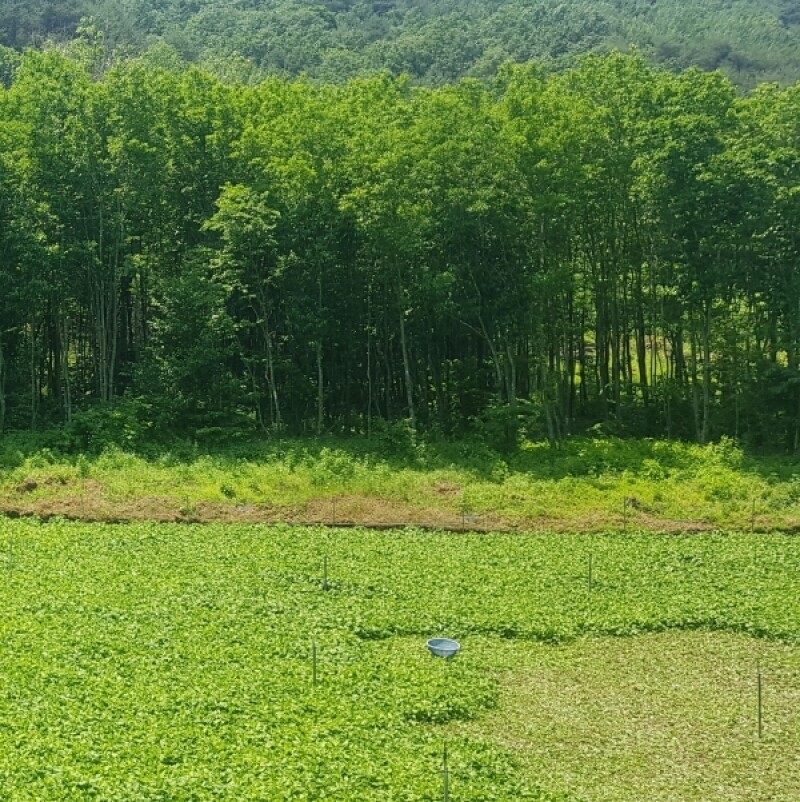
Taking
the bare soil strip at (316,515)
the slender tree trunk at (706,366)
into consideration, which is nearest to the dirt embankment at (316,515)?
the bare soil strip at (316,515)

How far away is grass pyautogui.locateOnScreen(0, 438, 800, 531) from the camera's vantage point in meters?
27.7

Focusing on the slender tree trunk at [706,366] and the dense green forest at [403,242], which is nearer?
the dense green forest at [403,242]

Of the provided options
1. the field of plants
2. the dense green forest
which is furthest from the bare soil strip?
the dense green forest

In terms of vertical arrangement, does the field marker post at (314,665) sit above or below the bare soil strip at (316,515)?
below

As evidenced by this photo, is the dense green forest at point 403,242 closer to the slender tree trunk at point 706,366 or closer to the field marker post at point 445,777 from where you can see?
the slender tree trunk at point 706,366

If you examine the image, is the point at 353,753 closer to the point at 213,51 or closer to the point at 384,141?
the point at 384,141

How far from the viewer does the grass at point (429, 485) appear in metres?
27.7

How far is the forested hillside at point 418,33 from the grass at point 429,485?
72.0 meters

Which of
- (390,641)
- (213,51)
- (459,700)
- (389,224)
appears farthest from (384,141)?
(213,51)

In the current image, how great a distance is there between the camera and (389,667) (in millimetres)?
16688

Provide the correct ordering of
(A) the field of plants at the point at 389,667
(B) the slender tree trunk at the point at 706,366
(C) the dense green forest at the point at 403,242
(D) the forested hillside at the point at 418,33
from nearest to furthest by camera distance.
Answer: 1. (A) the field of plants at the point at 389,667
2. (C) the dense green forest at the point at 403,242
3. (B) the slender tree trunk at the point at 706,366
4. (D) the forested hillside at the point at 418,33

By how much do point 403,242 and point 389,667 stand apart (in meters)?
22.0

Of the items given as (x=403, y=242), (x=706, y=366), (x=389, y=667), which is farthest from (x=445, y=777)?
(x=706, y=366)

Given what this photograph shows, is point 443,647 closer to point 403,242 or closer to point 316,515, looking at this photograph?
point 316,515
